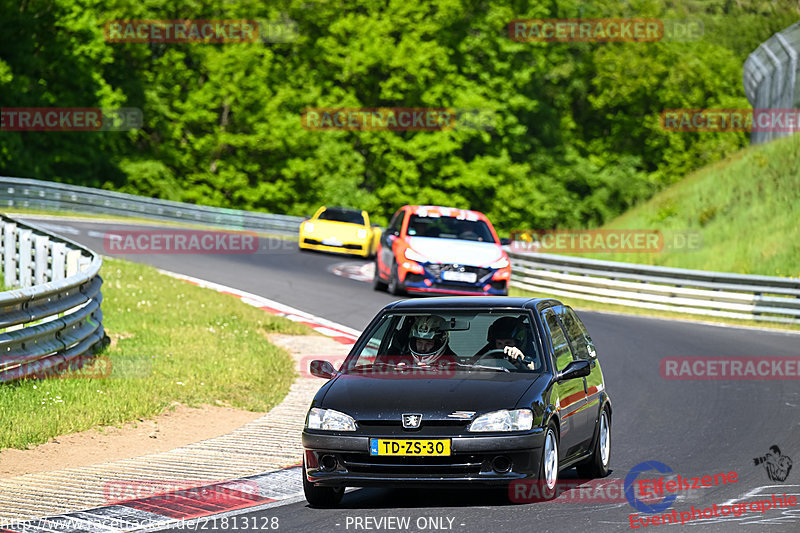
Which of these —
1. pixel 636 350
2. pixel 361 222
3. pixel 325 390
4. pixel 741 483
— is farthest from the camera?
pixel 361 222

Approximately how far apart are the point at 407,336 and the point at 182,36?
174 ft

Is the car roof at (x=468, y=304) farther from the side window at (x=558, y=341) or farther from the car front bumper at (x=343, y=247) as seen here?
the car front bumper at (x=343, y=247)

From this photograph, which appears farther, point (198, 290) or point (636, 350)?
point (198, 290)

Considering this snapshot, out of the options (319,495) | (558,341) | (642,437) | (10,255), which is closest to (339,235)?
(10,255)

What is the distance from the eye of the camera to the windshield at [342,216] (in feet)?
117

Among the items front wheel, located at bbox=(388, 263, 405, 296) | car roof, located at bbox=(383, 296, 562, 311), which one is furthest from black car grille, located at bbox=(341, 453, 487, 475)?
front wheel, located at bbox=(388, 263, 405, 296)

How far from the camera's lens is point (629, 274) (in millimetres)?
26422

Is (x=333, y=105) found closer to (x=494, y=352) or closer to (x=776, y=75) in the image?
(x=776, y=75)

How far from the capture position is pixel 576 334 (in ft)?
32.3

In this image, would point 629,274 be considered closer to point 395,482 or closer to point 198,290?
point 198,290

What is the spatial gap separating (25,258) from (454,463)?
13.0 meters

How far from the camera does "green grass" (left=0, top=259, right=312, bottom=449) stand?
35.7ft

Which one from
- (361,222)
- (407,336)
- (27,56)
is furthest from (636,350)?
(27,56)

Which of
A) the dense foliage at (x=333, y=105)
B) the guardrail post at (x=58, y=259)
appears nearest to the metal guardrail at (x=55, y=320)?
the guardrail post at (x=58, y=259)
